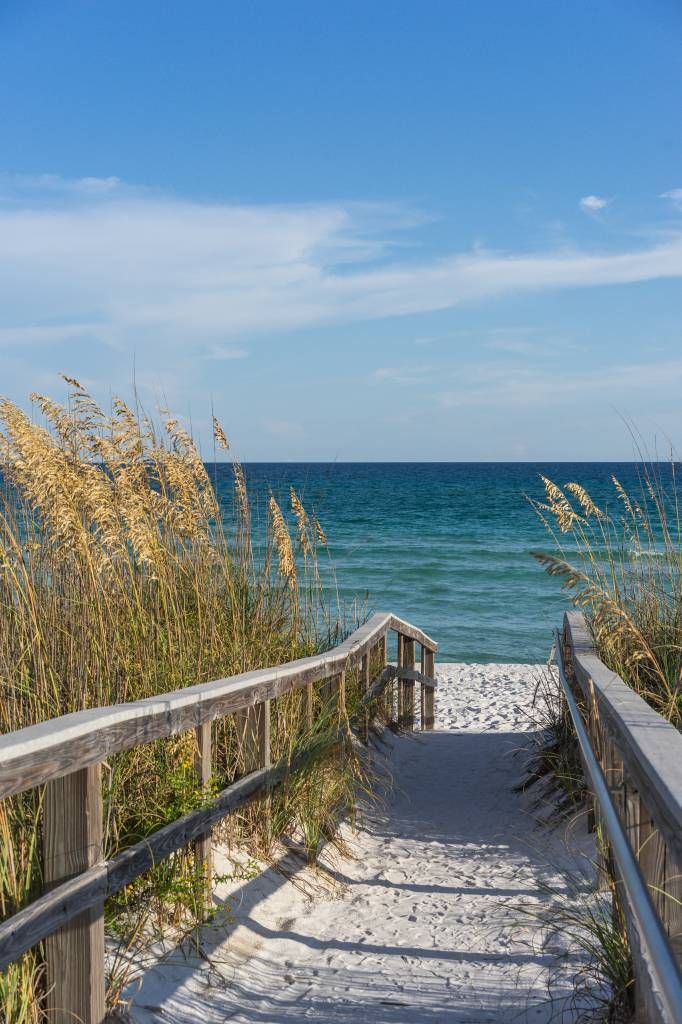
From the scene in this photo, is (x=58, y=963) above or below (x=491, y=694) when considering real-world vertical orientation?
above

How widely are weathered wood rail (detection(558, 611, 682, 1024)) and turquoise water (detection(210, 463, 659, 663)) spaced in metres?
2.11

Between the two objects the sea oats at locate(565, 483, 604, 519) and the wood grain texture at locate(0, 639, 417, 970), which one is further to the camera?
the sea oats at locate(565, 483, 604, 519)

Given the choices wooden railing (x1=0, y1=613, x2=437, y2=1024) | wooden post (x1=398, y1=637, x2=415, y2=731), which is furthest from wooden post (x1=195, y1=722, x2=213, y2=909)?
wooden post (x1=398, y1=637, x2=415, y2=731)

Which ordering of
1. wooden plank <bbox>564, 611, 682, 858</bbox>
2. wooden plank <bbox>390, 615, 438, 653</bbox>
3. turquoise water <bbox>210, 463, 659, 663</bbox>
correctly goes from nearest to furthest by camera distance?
wooden plank <bbox>564, 611, 682, 858</bbox> → wooden plank <bbox>390, 615, 438, 653</bbox> → turquoise water <bbox>210, 463, 659, 663</bbox>

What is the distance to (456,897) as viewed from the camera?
4.18m

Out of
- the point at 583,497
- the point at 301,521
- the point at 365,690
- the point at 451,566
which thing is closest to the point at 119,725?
the point at 583,497

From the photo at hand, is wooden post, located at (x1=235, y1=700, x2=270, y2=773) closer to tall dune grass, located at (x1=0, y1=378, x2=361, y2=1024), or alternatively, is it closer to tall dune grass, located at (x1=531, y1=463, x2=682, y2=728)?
tall dune grass, located at (x1=0, y1=378, x2=361, y2=1024)

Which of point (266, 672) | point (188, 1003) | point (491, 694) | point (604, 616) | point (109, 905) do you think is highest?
point (604, 616)

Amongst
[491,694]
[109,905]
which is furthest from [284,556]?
[491,694]

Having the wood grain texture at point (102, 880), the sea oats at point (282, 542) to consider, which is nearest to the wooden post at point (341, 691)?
the sea oats at point (282, 542)

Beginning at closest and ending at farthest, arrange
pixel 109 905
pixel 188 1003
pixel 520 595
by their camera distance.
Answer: pixel 188 1003, pixel 109 905, pixel 520 595

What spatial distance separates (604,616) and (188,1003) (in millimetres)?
2115

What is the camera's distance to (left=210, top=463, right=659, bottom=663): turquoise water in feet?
49.8

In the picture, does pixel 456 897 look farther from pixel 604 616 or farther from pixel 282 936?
pixel 604 616
